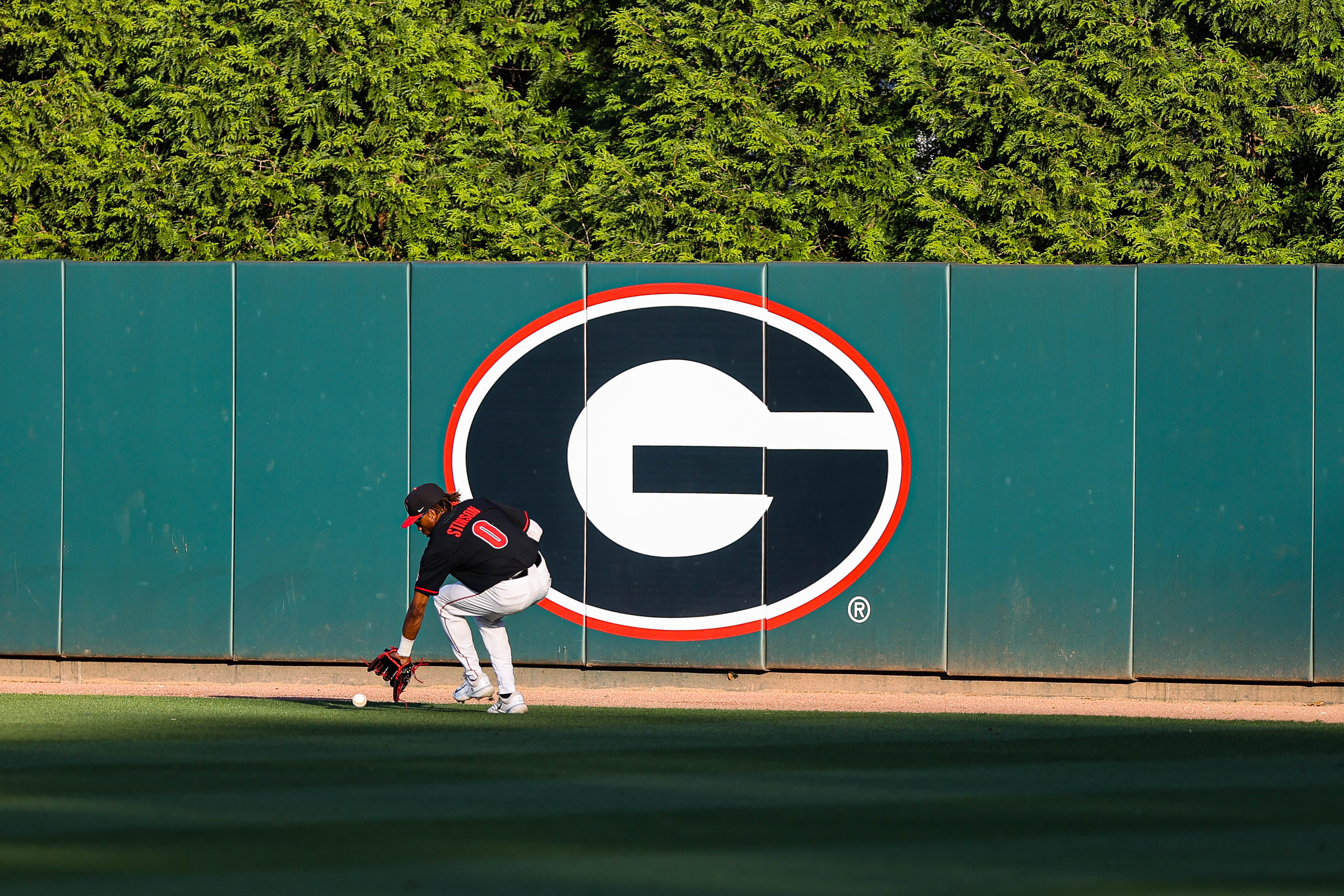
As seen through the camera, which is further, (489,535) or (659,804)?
(489,535)

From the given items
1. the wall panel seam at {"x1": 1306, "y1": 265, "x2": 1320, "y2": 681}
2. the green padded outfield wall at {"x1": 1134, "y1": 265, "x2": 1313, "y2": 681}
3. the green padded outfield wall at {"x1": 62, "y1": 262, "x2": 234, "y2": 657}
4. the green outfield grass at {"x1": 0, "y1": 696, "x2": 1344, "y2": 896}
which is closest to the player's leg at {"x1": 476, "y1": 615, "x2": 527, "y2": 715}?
the green outfield grass at {"x1": 0, "y1": 696, "x2": 1344, "y2": 896}

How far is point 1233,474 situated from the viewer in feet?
31.2

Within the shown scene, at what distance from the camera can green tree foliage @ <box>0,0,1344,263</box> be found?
620 inches

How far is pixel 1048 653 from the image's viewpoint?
966 cm

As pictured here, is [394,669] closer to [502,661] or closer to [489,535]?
[502,661]

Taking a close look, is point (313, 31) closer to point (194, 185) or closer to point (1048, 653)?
point (194, 185)

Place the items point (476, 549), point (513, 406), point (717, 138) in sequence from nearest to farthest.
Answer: point (476, 549) < point (513, 406) < point (717, 138)

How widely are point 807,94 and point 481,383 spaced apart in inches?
317

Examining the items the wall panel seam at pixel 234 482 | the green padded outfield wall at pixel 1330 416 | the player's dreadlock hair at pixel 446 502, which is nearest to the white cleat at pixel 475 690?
the player's dreadlock hair at pixel 446 502

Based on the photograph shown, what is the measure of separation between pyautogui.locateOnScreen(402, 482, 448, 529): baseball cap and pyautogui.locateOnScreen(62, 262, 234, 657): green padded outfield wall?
2.15 metres

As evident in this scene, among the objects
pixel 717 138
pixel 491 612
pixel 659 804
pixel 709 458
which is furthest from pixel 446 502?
pixel 717 138

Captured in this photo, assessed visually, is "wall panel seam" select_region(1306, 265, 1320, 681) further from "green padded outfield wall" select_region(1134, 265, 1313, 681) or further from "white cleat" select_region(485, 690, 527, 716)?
"white cleat" select_region(485, 690, 527, 716)

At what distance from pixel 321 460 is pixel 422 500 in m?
1.80

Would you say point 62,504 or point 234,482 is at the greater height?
point 234,482
